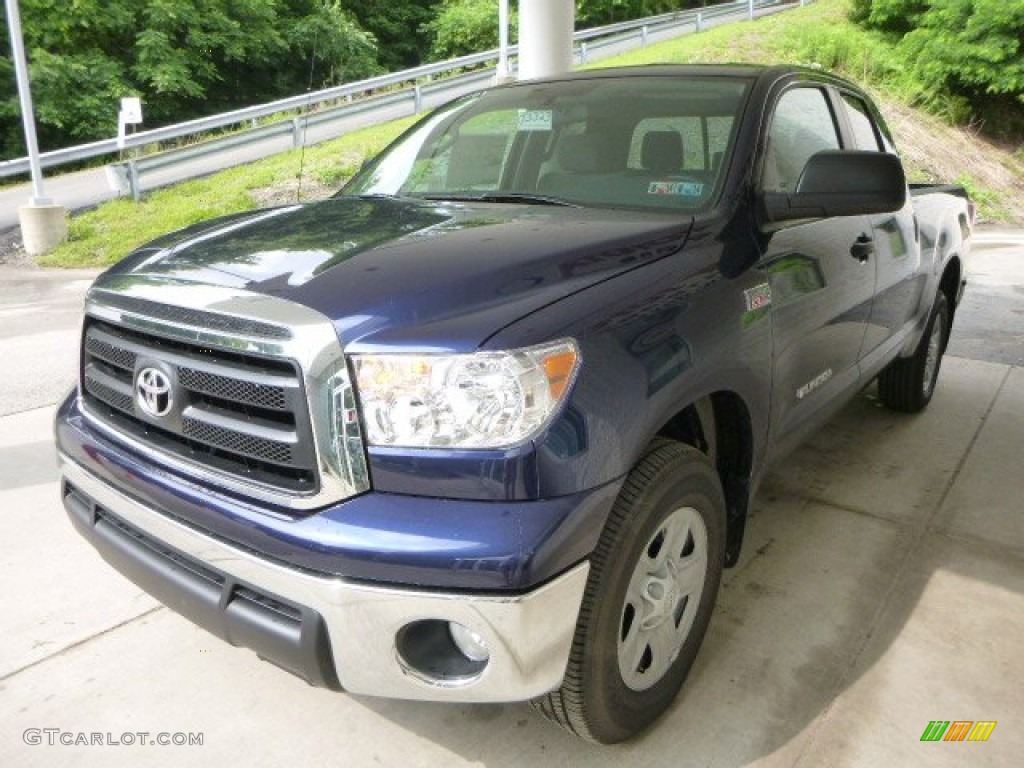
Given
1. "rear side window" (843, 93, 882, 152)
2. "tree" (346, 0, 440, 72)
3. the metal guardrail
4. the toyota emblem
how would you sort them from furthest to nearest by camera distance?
"tree" (346, 0, 440, 72)
the metal guardrail
"rear side window" (843, 93, 882, 152)
the toyota emblem

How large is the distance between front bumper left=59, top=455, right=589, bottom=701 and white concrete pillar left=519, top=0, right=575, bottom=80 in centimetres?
668

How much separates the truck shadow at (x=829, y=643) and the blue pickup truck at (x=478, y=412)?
190 millimetres

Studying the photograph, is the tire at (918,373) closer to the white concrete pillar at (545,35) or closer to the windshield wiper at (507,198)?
the windshield wiper at (507,198)

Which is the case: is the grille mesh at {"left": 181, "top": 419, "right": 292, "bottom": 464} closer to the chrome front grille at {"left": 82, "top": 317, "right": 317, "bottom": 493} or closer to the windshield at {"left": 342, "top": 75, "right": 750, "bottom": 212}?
the chrome front grille at {"left": 82, "top": 317, "right": 317, "bottom": 493}

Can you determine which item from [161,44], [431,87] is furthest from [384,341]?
[161,44]

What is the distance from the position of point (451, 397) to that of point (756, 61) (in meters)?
19.2

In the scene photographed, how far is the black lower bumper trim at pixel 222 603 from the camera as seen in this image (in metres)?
1.78

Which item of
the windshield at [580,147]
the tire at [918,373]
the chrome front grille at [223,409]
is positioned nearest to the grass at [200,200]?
the windshield at [580,147]

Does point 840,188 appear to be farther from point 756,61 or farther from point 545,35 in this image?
point 756,61

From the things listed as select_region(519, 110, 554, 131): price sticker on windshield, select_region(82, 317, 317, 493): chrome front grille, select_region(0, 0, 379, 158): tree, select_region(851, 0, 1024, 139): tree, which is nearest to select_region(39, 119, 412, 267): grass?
select_region(519, 110, 554, 131): price sticker on windshield

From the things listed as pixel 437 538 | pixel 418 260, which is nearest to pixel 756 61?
pixel 418 260

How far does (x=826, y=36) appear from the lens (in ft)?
64.8

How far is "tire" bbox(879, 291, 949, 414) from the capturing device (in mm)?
4516

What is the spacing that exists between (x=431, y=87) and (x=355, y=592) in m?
16.0
